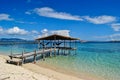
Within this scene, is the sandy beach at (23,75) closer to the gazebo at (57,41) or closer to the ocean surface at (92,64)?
the ocean surface at (92,64)

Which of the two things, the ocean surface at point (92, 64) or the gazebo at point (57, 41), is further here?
the gazebo at point (57, 41)

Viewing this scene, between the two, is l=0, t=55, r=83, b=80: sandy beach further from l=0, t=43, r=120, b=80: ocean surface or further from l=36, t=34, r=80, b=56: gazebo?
l=36, t=34, r=80, b=56: gazebo

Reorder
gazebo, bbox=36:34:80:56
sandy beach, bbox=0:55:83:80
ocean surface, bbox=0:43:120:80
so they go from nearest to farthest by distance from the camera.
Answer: sandy beach, bbox=0:55:83:80
ocean surface, bbox=0:43:120:80
gazebo, bbox=36:34:80:56

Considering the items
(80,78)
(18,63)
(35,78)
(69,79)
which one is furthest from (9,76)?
(18,63)

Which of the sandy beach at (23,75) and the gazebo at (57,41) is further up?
the gazebo at (57,41)

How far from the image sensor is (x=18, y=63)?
49.0ft

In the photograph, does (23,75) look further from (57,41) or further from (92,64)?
(57,41)

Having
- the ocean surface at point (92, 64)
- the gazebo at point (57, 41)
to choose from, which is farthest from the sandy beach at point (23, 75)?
the gazebo at point (57, 41)

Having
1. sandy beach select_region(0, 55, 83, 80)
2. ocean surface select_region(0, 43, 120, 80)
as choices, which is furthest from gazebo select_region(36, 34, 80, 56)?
sandy beach select_region(0, 55, 83, 80)

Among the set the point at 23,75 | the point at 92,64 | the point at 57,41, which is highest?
the point at 57,41

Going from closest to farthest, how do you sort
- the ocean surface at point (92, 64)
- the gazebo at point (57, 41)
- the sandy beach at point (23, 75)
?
the sandy beach at point (23, 75) < the ocean surface at point (92, 64) < the gazebo at point (57, 41)

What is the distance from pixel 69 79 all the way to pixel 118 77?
369 cm

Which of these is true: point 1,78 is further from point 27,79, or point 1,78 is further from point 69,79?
point 69,79

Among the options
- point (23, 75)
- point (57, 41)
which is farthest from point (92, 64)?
point (57, 41)
